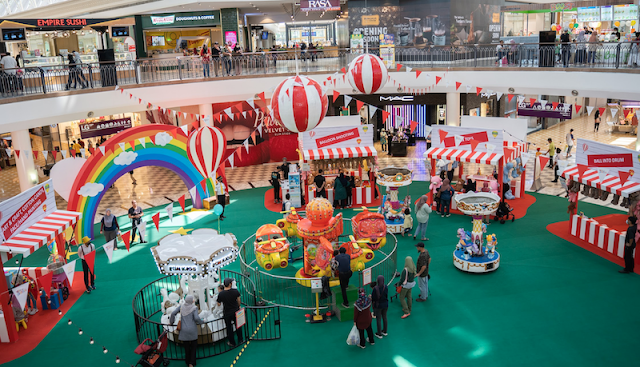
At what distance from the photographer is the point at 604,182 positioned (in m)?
12.7

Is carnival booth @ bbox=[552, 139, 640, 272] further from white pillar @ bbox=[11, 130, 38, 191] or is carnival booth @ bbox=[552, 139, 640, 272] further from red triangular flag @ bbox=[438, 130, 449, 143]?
white pillar @ bbox=[11, 130, 38, 191]

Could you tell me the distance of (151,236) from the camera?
15578mm

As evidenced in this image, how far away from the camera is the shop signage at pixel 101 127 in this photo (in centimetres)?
2053

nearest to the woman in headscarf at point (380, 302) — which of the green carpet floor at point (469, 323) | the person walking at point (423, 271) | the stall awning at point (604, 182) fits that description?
the green carpet floor at point (469, 323)

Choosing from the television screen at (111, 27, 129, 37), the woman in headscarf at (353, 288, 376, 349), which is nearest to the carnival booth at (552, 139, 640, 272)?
the woman in headscarf at (353, 288, 376, 349)

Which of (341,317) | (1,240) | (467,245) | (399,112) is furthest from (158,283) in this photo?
(399,112)

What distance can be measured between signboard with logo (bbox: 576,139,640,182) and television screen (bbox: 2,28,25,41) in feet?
62.2

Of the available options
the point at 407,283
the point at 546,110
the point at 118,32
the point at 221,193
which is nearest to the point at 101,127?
the point at 118,32

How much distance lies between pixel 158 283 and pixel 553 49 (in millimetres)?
15498

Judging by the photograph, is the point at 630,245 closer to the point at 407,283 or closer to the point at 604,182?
the point at 604,182

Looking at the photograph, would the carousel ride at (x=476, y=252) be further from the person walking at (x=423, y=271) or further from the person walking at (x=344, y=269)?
the person walking at (x=344, y=269)

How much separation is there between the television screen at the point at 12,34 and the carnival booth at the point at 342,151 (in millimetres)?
11000

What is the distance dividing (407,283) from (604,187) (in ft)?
19.1

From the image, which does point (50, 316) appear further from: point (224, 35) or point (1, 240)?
point (224, 35)
